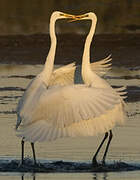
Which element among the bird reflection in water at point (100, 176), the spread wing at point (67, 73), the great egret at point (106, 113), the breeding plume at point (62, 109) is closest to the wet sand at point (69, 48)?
the spread wing at point (67, 73)

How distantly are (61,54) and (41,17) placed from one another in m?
8.03

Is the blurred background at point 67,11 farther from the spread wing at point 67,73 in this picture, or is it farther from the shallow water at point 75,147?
the spread wing at point 67,73

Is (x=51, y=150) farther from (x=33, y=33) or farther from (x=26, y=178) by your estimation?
(x=33, y=33)

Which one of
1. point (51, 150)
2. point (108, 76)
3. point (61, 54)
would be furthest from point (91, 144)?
point (61, 54)

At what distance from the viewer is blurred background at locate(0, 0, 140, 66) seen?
25688mm

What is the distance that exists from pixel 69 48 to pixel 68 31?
3016 millimetres

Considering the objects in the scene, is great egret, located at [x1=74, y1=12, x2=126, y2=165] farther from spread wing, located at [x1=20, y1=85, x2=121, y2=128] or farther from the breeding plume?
spread wing, located at [x1=20, y1=85, x2=121, y2=128]

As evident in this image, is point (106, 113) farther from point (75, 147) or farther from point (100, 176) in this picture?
point (100, 176)

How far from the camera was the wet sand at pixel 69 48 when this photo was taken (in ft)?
81.9

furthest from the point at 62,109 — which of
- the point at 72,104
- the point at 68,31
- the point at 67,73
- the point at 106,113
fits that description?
the point at 68,31

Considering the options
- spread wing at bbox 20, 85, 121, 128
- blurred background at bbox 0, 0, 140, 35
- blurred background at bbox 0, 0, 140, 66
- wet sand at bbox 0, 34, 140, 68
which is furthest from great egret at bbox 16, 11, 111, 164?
blurred background at bbox 0, 0, 140, 35

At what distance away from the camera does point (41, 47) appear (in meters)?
27.2

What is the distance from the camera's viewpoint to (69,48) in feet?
88.5

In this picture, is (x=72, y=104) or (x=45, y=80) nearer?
(x=72, y=104)
